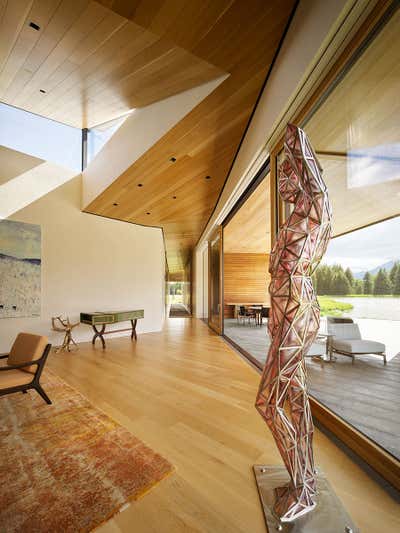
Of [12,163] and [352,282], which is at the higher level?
[12,163]

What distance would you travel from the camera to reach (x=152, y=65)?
3.14 meters

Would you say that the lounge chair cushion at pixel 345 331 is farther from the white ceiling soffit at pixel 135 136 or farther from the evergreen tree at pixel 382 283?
the white ceiling soffit at pixel 135 136

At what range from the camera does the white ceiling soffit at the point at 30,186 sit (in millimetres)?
5383

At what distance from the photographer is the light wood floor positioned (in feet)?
4.56

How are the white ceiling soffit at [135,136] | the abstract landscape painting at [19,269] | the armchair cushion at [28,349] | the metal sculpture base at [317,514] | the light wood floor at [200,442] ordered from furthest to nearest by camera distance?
the abstract landscape painting at [19,269] < the white ceiling soffit at [135,136] < the armchair cushion at [28,349] < the light wood floor at [200,442] < the metal sculpture base at [317,514]

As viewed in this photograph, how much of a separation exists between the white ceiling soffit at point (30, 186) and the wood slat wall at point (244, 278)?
8.04 m

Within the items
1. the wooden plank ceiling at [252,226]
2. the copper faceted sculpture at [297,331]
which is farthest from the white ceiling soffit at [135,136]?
the copper faceted sculpture at [297,331]

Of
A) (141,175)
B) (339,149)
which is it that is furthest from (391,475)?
(141,175)

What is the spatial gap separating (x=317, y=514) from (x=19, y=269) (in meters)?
6.18

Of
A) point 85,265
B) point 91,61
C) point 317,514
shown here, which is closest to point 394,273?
point 317,514

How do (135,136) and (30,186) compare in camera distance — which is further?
(30,186)

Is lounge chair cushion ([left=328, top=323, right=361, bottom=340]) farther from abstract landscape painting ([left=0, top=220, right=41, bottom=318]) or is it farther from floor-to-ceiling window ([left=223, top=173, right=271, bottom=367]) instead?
abstract landscape painting ([left=0, top=220, right=41, bottom=318])

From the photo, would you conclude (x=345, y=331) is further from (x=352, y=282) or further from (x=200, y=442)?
(x=200, y=442)

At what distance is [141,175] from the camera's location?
471 centimetres
